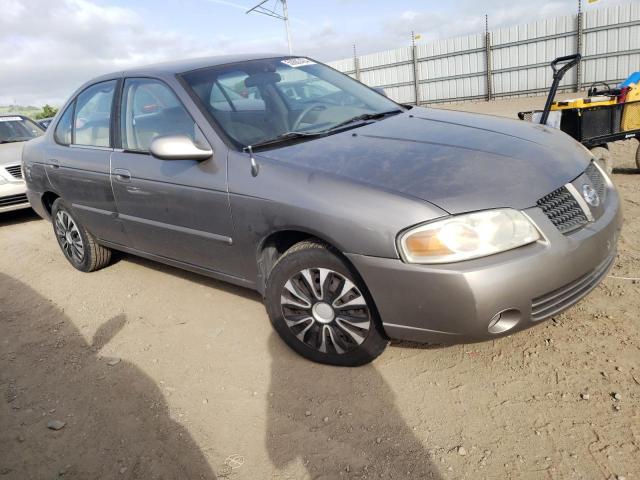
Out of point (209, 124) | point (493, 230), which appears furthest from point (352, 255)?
point (209, 124)

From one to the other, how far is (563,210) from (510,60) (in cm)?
1867

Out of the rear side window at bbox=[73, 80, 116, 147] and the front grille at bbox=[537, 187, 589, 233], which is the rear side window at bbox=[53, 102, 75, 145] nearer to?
the rear side window at bbox=[73, 80, 116, 147]

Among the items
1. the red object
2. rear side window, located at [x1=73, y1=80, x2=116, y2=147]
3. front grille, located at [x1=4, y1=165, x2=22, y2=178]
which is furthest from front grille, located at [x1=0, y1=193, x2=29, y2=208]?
the red object

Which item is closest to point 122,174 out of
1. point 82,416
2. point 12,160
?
point 82,416

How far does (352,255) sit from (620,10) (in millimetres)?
18086

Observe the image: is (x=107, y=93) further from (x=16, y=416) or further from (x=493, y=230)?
(x=493, y=230)

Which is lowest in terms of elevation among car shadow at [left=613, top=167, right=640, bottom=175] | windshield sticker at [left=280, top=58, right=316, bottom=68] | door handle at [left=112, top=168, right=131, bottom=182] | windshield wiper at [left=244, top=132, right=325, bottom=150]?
car shadow at [left=613, top=167, right=640, bottom=175]

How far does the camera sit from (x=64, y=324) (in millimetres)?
3717

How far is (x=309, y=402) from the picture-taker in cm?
249

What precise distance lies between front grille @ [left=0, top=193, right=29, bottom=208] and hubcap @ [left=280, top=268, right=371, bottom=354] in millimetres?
6007

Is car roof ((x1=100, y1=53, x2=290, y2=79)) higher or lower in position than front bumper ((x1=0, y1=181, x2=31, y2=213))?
higher

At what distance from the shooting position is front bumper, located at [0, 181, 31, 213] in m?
7.04

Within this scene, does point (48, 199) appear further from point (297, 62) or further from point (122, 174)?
point (297, 62)

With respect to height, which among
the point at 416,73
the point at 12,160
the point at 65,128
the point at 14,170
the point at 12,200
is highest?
the point at 416,73
